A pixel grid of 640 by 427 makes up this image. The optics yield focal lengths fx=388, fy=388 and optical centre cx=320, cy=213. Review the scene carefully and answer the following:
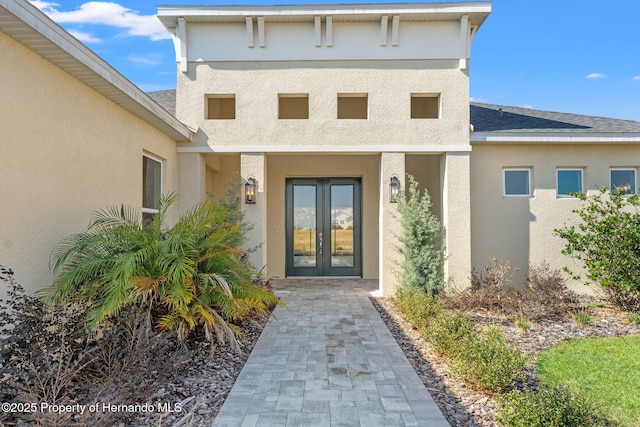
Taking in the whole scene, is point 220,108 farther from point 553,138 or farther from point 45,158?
point 553,138

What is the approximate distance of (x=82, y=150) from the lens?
5148mm

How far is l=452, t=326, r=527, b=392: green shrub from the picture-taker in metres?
3.83

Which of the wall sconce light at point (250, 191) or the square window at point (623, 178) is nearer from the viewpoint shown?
the wall sconce light at point (250, 191)

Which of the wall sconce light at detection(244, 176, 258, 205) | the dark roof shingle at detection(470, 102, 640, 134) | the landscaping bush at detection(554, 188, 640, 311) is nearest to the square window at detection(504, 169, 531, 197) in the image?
the dark roof shingle at detection(470, 102, 640, 134)

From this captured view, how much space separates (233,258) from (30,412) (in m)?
2.74

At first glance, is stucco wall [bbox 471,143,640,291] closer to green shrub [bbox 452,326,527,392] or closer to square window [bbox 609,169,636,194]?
square window [bbox 609,169,636,194]

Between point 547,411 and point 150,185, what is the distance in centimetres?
715

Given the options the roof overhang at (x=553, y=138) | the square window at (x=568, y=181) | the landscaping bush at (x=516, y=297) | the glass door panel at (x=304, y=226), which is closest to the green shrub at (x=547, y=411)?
the landscaping bush at (x=516, y=297)

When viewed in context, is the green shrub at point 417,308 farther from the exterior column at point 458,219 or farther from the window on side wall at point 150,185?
the window on side wall at point 150,185

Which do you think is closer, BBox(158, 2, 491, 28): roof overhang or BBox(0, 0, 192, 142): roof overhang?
BBox(0, 0, 192, 142): roof overhang

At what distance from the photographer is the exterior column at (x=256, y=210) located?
28.8 ft

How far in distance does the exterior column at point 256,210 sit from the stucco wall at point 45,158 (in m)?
3.11

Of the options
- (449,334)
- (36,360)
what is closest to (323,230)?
(449,334)

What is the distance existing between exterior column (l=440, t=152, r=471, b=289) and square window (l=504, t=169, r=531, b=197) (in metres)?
1.19
